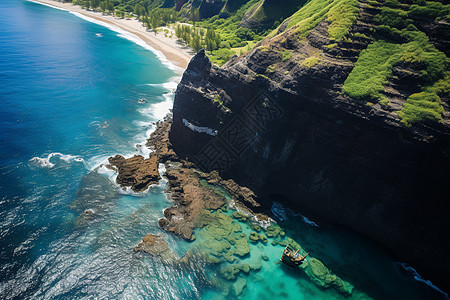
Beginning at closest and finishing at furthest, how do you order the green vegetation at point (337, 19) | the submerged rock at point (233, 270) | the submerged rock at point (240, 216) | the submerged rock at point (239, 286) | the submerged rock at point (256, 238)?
the submerged rock at point (239, 286)
the submerged rock at point (233, 270)
the submerged rock at point (256, 238)
the green vegetation at point (337, 19)
the submerged rock at point (240, 216)

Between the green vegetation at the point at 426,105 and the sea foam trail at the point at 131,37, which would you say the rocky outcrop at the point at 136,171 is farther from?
the sea foam trail at the point at 131,37

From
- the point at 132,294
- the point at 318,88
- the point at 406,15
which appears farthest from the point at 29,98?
the point at 406,15

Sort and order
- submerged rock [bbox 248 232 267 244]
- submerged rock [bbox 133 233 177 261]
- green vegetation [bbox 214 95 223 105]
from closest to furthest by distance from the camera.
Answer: submerged rock [bbox 133 233 177 261], submerged rock [bbox 248 232 267 244], green vegetation [bbox 214 95 223 105]

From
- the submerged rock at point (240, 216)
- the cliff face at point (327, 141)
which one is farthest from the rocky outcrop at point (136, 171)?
the submerged rock at point (240, 216)

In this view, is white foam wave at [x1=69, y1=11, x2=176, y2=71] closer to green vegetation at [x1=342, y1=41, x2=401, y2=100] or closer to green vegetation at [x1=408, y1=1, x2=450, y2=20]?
green vegetation at [x1=342, y1=41, x2=401, y2=100]

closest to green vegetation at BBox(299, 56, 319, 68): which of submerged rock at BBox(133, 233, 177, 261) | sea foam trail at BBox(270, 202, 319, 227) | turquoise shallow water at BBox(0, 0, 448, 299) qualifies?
sea foam trail at BBox(270, 202, 319, 227)

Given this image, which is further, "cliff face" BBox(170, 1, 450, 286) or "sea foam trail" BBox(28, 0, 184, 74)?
"sea foam trail" BBox(28, 0, 184, 74)

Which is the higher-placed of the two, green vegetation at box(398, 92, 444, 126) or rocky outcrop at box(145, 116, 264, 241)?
green vegetation at box(398, 92, 444, 126)
